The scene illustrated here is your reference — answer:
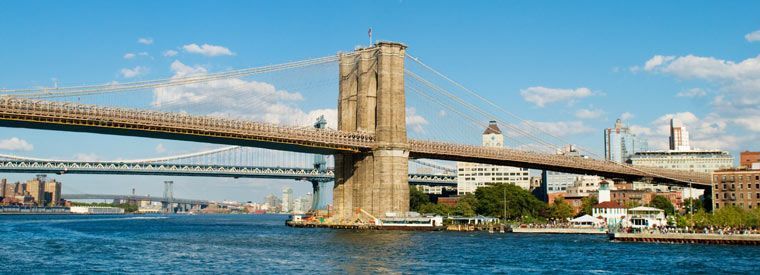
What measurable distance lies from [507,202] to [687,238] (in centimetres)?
4325

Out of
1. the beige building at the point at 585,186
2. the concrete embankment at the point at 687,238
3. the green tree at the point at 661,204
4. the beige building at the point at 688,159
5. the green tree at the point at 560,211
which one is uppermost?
the beige building at the point at 688,159

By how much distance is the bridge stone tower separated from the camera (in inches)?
3287

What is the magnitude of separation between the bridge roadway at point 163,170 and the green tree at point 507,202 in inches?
1833

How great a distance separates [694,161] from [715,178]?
110203 millimetres

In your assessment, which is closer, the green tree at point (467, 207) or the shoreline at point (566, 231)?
the shoreline at point (566, 231)

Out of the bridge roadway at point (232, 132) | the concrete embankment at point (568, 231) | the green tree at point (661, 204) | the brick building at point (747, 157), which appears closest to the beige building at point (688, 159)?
the green tree at point (661, 204)

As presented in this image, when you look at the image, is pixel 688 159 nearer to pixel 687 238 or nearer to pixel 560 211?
pixel 560 211

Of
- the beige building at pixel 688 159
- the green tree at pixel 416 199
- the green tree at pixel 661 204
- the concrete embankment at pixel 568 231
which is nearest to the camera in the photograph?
the concrete embankment at pixel 568 231

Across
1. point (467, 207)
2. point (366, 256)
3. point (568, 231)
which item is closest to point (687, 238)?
point (568, 231)

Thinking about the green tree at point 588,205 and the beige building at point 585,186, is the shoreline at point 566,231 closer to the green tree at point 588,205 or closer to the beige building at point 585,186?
the green tree at point 588,205

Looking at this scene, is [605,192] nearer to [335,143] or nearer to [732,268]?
[335,143]

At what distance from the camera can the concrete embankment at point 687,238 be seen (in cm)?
5744

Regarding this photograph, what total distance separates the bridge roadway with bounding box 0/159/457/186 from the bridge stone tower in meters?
53.6

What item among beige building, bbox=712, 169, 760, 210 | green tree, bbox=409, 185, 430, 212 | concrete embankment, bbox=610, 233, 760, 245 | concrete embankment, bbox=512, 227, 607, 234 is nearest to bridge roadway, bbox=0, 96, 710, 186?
concrete embankment, bbox=512, 227, 607, 234
